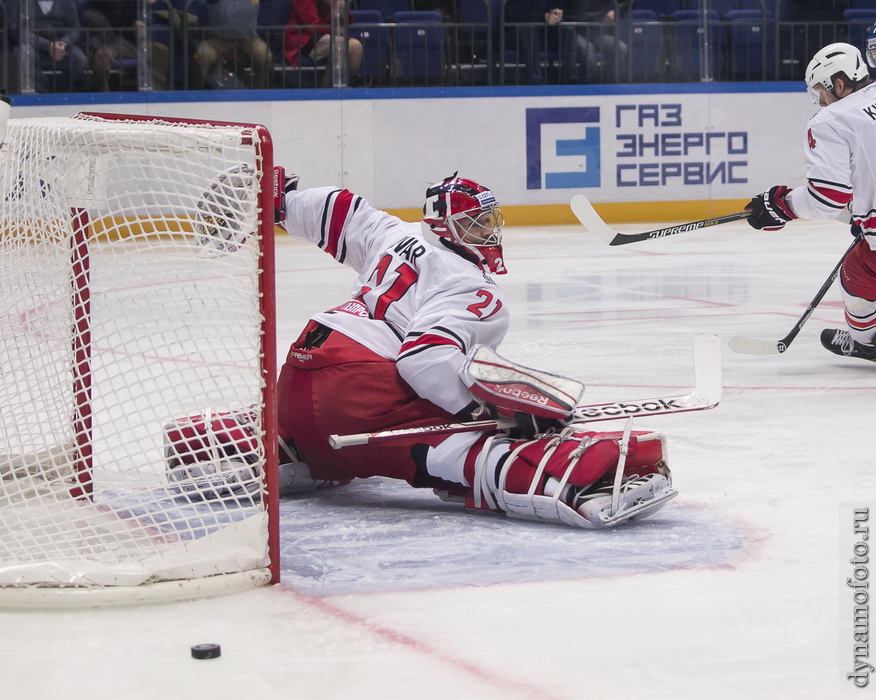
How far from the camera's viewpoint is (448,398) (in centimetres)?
238

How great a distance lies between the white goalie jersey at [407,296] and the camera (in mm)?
2373

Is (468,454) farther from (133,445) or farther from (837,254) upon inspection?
(837,254)

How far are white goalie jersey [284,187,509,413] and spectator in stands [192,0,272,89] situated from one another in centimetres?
626

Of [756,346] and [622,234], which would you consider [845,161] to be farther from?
[622,234]

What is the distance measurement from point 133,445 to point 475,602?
107 cm

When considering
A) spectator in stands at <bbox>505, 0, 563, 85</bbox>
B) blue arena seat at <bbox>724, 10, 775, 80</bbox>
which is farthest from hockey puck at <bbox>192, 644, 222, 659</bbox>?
blue arena seat at <bbox>724, 10, 775, 80</bbox>

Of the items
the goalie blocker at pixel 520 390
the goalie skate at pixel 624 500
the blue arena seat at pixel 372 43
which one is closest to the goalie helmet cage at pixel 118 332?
the goalie blocker at pixel 520 390

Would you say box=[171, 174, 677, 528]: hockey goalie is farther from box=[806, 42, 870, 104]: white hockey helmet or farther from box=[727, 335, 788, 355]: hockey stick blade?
box=[806, 42, 870, 104]: white hockey helmet

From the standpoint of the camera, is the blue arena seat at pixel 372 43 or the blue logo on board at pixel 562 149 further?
the blue logo on board at pixel 562 149

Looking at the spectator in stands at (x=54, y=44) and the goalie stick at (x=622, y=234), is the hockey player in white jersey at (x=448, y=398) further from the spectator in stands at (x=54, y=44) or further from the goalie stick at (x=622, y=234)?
the spectator in stands at (x=54, y=44)

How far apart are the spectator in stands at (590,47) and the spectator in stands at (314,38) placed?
4.85 feet

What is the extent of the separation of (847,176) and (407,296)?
205 cm

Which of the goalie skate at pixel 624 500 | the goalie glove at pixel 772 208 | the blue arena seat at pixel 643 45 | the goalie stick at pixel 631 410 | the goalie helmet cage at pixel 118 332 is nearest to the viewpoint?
the goalie helmet cage at pixel 118 332

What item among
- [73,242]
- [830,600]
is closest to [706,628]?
[830,600]
